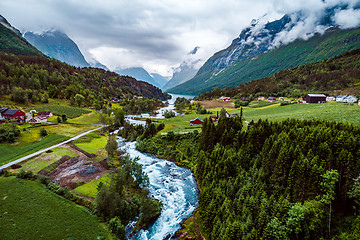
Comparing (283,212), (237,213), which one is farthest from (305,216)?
(237,213)

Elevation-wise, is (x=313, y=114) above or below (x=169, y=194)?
above

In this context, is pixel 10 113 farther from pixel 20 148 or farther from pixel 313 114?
pixel 313 114

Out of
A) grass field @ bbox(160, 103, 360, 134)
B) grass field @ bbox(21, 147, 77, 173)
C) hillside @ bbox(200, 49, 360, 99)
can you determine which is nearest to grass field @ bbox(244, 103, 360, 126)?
grass field @ bbox(160, 103, 360, 134)

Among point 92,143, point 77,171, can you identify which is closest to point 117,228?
point 77,171

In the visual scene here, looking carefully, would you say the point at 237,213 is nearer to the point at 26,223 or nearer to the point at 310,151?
the point at 310,151

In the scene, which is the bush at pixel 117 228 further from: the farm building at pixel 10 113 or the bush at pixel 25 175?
the farm building at pixel 10 113

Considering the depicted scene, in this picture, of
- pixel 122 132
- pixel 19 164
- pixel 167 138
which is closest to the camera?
pixel 19 164

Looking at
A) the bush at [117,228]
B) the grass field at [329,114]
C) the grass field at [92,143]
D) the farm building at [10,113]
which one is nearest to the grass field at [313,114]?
the grass field at [329,114]
